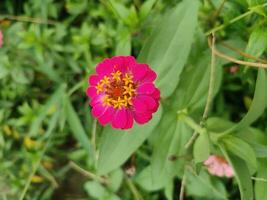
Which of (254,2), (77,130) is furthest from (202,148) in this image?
(77,130)

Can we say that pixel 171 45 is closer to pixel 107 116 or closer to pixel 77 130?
pixel 107 116

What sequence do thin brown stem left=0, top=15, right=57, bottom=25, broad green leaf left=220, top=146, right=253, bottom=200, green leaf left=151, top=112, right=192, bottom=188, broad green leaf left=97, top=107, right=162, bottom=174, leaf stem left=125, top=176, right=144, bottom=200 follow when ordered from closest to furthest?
1. broad green leaf left=220, top=146, right=253, bottom=200
2. broad green leaf left=97, top=107, right=162, bottom=174
3. green leaf left=151, top=112, right=192, bottom=188
4. leaf stem left=125, top=176, right=144, bottom=200
5. thin brown stem left=0, top=15, right=57, bottom=25

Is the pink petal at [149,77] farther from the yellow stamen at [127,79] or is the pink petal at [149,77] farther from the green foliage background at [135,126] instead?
the green foliage background at [135,126]

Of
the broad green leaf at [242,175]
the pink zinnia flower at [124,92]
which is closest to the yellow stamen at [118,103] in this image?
the pink zinnia flower at [124,92]

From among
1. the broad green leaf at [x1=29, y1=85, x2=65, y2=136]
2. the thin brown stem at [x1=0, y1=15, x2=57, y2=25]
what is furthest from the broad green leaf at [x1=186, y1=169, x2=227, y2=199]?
the thin brown stem at [x1=0, y1=15, x2=57, y2=25]

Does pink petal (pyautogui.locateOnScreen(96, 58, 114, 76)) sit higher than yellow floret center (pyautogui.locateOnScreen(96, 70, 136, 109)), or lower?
higher

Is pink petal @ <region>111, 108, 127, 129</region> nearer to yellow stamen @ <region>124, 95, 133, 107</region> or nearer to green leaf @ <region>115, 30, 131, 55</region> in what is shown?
yellow stamen @ <region>124, 95, 133, 107</region>

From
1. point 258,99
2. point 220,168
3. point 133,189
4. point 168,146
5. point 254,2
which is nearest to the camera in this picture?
point 258,99
